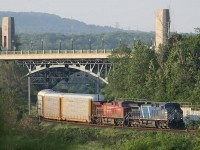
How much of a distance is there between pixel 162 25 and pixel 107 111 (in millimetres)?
34393

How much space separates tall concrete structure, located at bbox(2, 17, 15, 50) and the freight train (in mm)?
59313

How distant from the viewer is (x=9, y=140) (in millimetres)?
18312

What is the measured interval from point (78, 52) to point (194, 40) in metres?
23.5

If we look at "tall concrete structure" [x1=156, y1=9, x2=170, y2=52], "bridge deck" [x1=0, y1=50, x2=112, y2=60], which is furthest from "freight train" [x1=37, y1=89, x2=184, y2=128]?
"tall concrete structure" [x1=156, y1=9, x2=170, y2=52]

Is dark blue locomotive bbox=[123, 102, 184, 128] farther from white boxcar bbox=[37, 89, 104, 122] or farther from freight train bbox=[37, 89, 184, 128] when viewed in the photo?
white boxcar bbox=[37, 89, 104, 122]

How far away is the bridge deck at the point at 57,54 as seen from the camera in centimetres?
8300

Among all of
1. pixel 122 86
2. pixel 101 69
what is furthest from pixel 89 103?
pixel 101 69

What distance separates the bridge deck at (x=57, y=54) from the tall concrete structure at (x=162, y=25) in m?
6.77

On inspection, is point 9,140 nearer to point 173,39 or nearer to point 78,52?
point 173,39

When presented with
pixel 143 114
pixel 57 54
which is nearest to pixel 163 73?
pixel 143 114

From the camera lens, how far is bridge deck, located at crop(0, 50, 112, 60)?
272 ft

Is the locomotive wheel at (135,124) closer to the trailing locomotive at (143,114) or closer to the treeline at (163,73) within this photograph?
the trailing locomotive at (143,114)

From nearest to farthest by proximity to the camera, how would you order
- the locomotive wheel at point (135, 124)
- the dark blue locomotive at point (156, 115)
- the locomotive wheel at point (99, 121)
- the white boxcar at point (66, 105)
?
1. the dark blue locomotive at point (156, 115)
2. the locomotive wheel at point (135, 124)
3. the locomotive wheel at point (99, 121)
4. the white boxcar at point (66, 105)

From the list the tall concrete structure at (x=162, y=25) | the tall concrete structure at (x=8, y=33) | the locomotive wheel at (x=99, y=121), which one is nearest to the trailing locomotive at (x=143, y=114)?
the locomotive wheel at (x=99, y=121)
